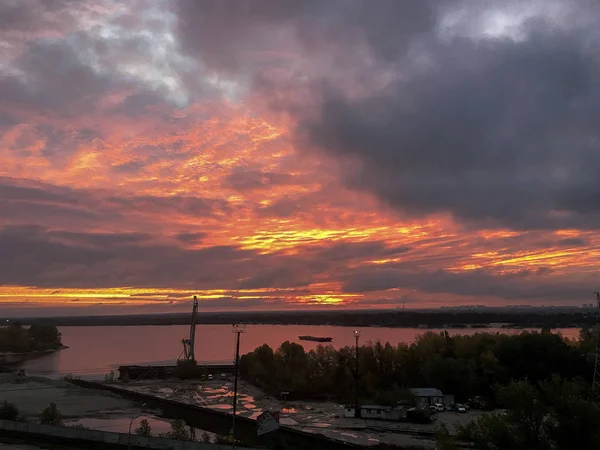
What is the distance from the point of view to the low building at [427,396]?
54000 mm

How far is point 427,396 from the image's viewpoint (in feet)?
180

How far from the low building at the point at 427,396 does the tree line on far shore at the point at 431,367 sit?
1.49 meters

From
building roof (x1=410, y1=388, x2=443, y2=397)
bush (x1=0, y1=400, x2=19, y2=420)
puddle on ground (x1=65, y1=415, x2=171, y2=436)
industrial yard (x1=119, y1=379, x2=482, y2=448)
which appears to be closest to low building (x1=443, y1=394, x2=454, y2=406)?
building roof (x1=410, y1=388, x2=443, y2=397)

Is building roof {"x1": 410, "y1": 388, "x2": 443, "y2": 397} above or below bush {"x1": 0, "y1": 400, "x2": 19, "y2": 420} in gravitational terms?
below

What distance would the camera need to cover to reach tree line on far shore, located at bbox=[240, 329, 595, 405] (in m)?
59.8

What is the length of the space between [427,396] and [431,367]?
7.62 meters

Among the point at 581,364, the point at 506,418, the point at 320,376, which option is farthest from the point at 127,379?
the point at 506,418

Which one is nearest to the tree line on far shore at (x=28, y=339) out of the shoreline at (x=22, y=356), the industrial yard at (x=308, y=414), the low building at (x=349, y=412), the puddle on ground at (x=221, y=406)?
the shoreline at (x=22, y=356)

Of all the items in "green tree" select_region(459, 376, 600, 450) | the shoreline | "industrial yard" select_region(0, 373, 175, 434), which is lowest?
the shoreline

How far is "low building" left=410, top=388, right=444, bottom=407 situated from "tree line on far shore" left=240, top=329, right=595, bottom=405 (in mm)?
1489

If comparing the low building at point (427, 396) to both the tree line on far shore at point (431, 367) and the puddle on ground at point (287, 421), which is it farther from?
the puddle on ground at point (287, 421)

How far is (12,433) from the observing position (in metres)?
37.0

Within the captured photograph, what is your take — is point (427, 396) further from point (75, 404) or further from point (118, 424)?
point (75, 404)

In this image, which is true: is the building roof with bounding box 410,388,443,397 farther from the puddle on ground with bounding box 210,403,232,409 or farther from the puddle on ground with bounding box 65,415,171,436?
the puddle on ground with bounding box 65,415,171,436
